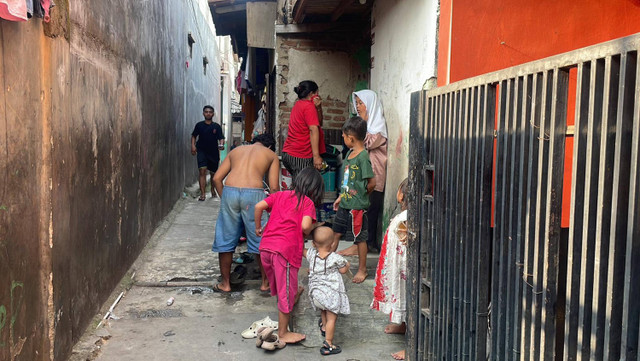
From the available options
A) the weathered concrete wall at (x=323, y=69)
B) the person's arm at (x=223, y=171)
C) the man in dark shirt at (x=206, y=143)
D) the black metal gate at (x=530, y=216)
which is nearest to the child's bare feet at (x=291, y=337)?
the black metal gate at (x=530, y=216)

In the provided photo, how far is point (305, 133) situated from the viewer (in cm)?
614

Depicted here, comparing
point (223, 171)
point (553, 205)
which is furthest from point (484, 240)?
point (223, 171)

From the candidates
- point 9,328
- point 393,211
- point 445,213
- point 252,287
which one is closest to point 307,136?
point 393,211

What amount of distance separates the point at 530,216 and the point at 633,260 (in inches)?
19.1

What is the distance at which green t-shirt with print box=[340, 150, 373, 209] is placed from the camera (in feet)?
15.1

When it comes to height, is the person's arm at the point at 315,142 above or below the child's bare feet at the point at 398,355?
above

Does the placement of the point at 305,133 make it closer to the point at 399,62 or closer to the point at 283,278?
the point at 399,62

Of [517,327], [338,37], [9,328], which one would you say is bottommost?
[9,328]

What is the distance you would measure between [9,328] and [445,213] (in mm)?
2088

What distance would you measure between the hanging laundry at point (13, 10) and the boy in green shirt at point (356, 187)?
9.22 ft

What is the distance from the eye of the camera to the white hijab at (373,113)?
5.37 metres

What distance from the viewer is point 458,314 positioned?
7.91 feet

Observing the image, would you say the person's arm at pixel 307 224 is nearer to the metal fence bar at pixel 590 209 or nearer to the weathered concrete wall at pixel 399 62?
the weathered concrete wall at pixel 399 62

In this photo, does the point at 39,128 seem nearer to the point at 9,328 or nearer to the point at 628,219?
the point at 9,328
